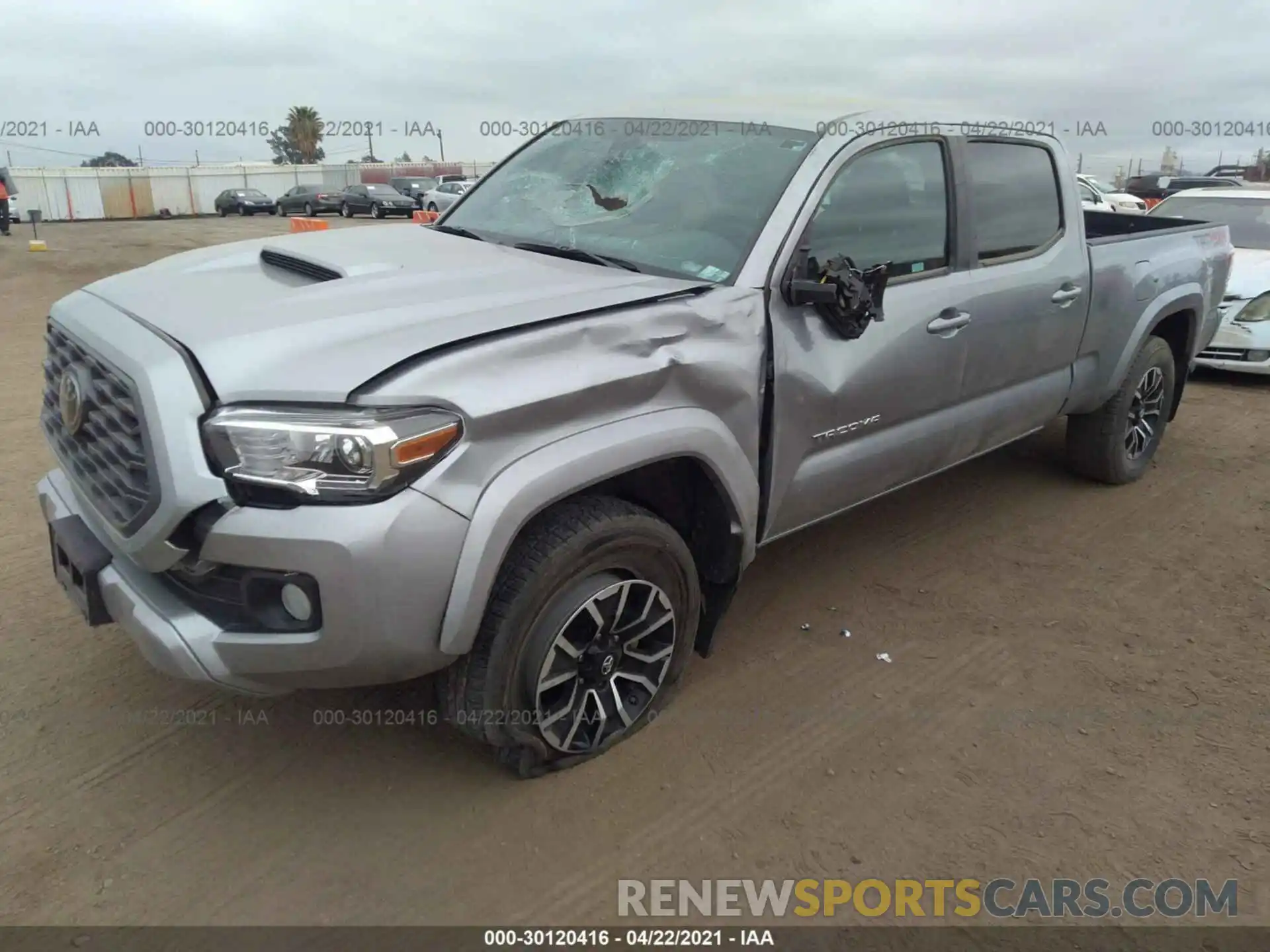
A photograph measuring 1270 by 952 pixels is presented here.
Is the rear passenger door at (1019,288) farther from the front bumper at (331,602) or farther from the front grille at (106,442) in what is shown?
the front grille at (106,442)

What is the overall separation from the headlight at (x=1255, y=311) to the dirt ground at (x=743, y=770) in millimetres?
4539

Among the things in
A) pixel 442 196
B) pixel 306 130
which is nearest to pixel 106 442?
pixel 442 196

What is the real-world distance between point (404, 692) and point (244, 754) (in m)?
0.52

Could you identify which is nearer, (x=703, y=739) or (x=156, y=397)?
(x=156, y=397)

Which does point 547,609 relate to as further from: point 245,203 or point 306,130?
point 306,130

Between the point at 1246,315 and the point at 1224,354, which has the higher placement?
the point at 1246,315

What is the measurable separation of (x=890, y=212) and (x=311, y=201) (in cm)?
3368

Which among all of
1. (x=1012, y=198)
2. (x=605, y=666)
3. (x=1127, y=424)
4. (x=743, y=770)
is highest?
(x=1012, y=198)

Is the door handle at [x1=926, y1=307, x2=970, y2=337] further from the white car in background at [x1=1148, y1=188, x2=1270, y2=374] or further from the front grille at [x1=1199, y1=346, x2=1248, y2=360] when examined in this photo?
the front grille at [x1=1199, y1=346, x2=1248, y2=360]

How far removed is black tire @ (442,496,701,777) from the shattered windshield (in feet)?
2.91

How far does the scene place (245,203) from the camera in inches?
1428

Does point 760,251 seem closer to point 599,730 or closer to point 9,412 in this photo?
point 599,730

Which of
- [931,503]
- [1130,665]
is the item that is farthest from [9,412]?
[1130,665]

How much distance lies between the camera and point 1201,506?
4.99 meters
